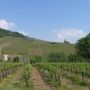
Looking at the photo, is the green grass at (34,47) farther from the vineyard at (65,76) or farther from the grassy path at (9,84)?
the grassy path at (9,84)

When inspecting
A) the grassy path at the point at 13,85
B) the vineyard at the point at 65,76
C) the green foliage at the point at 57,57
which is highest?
the green foliage at the point at 57,57

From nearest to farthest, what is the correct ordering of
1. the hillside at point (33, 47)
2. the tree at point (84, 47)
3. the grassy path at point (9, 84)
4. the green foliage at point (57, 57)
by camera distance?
1. the grassy path at point (9, 84)
2. the tree at point (84, 47)
3. the green foliage at point (57, 57)
4. the hillside at point (33, 47)

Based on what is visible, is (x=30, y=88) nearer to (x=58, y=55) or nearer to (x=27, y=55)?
(x=58, y=55)

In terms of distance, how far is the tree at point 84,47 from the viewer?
10078cm

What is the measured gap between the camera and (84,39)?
108250mm

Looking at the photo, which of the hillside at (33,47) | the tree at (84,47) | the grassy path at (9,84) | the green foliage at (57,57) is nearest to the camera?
the grassy path at (9,84)

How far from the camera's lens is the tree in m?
101

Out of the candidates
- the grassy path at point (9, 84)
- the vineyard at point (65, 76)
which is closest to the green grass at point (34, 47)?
the vineyard at point (65, 76)

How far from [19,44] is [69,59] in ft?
130

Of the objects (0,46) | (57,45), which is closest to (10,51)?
(0,46)

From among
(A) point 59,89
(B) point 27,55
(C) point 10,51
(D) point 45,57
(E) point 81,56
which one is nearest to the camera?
(A) point 59,89

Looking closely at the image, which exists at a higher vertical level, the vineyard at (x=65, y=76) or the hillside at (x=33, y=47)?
the hillside at (x=33, y=47)

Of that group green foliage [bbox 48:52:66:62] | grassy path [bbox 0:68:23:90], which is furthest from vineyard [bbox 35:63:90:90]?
green foliage [bbox 48:52:66:62]

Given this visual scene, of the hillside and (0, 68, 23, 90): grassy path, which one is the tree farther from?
(0, 68, 23, 90): grassy path
